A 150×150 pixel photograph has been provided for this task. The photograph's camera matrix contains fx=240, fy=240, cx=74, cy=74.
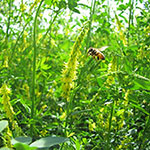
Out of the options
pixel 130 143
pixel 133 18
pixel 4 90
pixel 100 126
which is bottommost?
pixel 130 143

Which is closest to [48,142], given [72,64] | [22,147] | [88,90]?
[22,147]

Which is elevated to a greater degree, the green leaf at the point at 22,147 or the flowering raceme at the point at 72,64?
the flowering raceme at the point at 72,64

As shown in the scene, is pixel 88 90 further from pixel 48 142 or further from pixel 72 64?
pixel 48 142

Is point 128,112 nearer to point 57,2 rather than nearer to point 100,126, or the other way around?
point 100,126

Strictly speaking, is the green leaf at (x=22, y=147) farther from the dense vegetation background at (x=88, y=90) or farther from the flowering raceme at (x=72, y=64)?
the flowering raceme at (x=72, y=64)

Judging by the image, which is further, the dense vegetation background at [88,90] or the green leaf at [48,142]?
the dense vegetation background at [88,90]

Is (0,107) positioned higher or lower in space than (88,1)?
lower

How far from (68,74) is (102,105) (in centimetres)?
53

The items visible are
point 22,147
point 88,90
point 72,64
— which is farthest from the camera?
point 88,90

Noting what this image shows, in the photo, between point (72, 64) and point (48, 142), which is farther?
point (72, 64)

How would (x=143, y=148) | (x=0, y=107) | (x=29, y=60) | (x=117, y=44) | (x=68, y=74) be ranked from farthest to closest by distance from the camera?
(x=29, y=60) → (x=143, y=148) → (x=117, y=44) → (x=0, y=107) → (x=68, y=74)

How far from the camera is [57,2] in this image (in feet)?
4.79

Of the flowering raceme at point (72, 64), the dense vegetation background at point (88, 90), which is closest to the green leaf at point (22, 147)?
the dense vegetation background at point (88, 90)

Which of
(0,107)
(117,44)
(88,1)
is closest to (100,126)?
(117,44)
